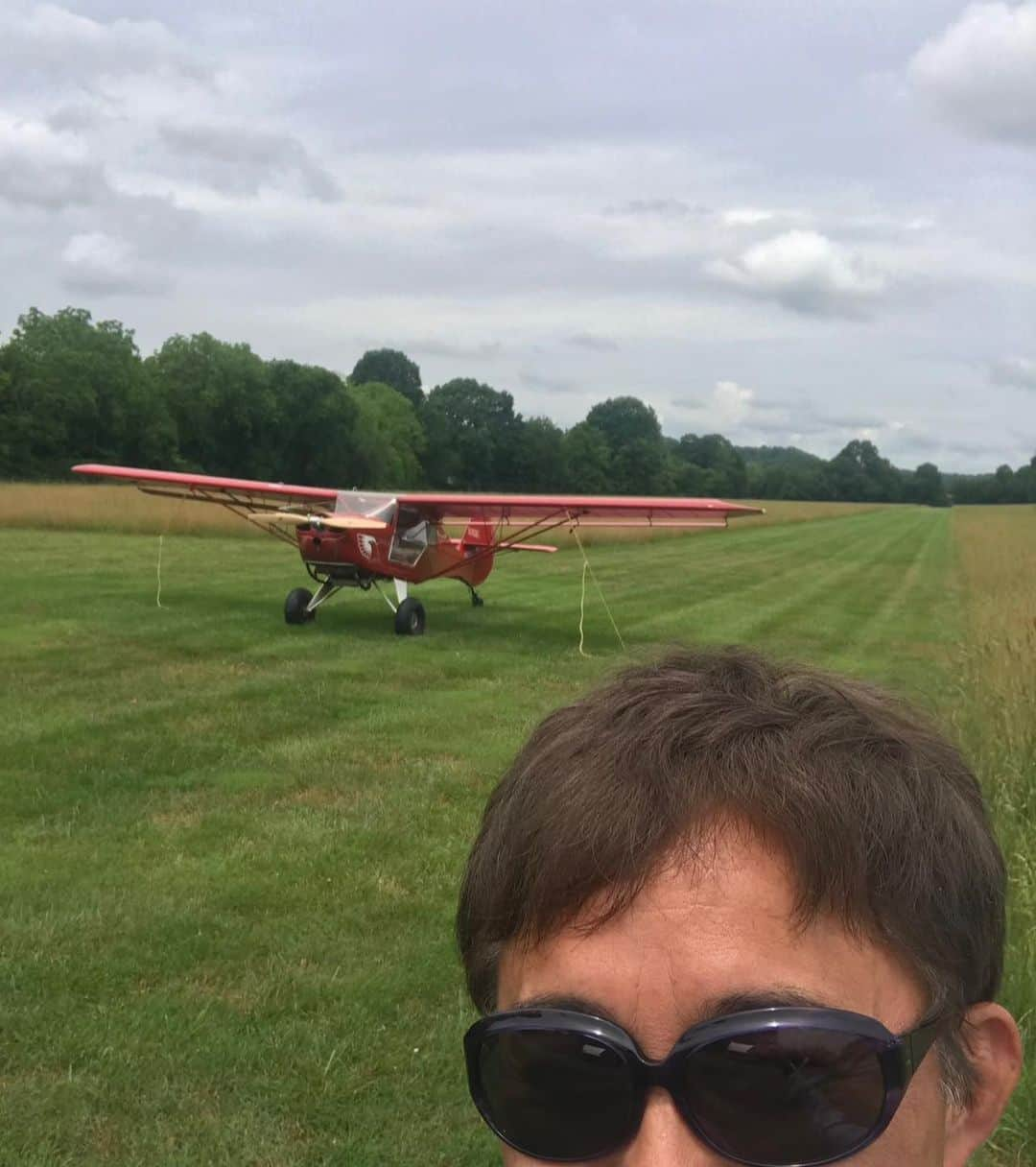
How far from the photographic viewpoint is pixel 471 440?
88.2 meters

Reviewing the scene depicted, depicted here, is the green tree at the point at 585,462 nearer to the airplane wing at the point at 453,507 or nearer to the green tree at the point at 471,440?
the green tree at the point at 471,440

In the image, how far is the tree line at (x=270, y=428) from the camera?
55375 millimetres

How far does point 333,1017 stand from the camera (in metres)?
3.49

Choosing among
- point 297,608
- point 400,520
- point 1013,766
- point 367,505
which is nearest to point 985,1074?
point 1013,766

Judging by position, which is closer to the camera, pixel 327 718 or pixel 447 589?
pixel 327 718

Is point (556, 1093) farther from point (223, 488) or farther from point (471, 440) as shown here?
point (471, 440)

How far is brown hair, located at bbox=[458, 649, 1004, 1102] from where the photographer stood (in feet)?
3.59

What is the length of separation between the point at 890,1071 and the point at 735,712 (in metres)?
0.39

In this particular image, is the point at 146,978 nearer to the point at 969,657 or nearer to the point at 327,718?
the point at 327,718

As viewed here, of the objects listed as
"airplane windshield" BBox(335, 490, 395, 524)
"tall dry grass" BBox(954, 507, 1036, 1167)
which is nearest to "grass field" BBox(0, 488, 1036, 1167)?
"tall dry grass" BBox(954, 507, 1036, 1167)

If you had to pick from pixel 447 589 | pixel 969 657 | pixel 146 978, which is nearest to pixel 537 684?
pixel 969 657

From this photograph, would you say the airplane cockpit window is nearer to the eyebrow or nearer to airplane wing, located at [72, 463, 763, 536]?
airplane wing, located at [72, 463, 763, 536]

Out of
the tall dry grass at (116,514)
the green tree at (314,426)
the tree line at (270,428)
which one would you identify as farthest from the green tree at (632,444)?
the tall dry grass at (116,514)

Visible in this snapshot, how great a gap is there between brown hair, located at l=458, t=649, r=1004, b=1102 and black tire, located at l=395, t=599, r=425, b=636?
10444 millimetres
